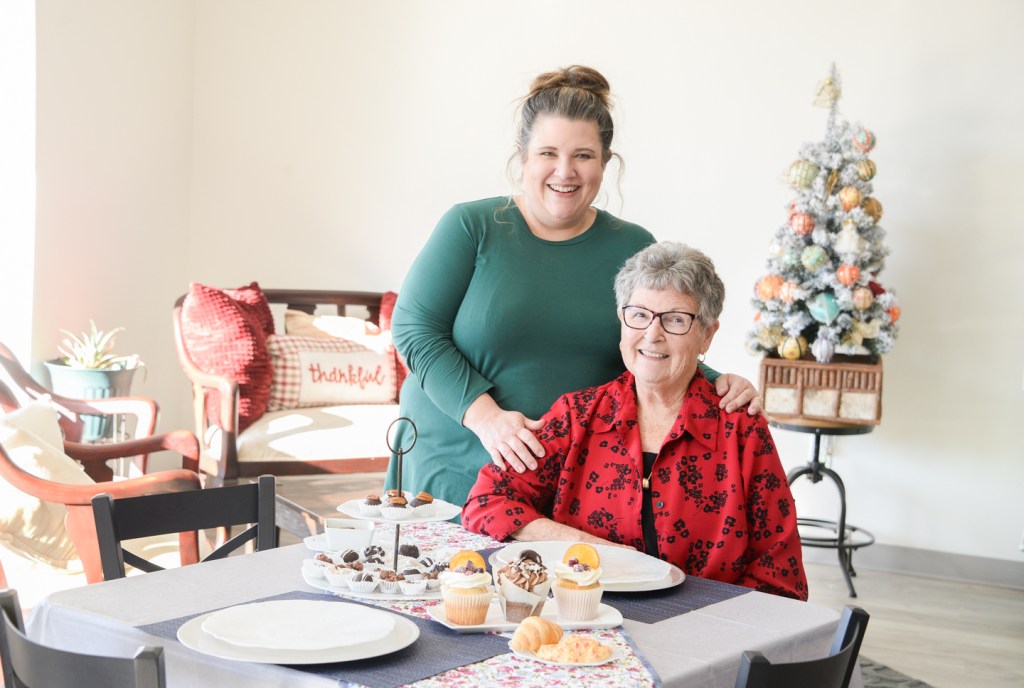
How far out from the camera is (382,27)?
17.3ft

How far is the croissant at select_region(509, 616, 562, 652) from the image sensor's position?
1347 mm

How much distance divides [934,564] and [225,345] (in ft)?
10.1

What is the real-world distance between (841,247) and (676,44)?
4.50ft

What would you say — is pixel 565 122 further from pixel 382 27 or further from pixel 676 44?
pixel 382 27

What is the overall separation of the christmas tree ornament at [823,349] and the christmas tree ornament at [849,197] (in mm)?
491

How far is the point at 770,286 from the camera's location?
4.07 metres

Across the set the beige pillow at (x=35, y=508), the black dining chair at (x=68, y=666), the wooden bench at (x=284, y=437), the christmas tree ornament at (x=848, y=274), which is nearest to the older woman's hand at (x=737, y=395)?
the black dining chair at (x=68, y=666)

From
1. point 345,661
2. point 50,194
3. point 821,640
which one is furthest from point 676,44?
point 345,661

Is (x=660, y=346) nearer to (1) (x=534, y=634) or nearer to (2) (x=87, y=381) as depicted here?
(1) (x=534, y=634)

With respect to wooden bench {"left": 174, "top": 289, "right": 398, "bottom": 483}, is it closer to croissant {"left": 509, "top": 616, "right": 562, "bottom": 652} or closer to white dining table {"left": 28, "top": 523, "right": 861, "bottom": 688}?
white dining table {"left": 28, "top": 523, "right": 861, "bottom": 688}

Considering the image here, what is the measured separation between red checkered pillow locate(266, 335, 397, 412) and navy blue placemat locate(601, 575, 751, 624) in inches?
118

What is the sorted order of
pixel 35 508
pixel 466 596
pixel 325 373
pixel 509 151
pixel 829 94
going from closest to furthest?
pixel 466 596 → pixel 35 508 → pixel 829 94 → pixel 325 373 → pixel 509 151

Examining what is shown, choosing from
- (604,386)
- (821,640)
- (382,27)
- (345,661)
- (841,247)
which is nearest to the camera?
(345,661)

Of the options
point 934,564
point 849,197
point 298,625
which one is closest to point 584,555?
point 298,625
